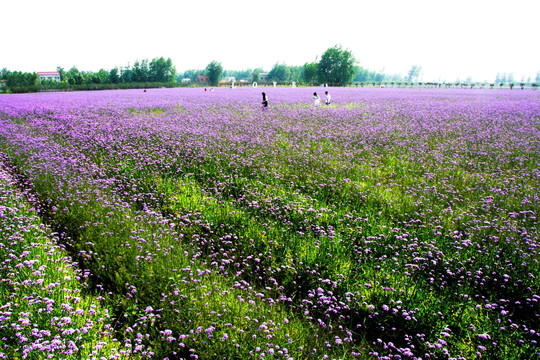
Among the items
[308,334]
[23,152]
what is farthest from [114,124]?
[308,334]

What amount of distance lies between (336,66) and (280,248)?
92.1 metres

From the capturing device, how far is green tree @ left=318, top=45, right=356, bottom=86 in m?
88.6

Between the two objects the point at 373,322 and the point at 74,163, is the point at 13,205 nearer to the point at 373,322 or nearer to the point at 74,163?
the point at 74,163

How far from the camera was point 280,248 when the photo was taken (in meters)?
4.53

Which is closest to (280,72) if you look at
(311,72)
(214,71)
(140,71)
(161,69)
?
(214,71)

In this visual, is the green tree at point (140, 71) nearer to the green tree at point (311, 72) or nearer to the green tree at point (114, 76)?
the green tree at point (114, 76)

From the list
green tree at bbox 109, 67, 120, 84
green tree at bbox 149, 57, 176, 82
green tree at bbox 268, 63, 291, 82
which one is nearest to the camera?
green tree at bbox 109, 67, 120, 84

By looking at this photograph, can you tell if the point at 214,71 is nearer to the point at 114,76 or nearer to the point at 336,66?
the point at 114,76

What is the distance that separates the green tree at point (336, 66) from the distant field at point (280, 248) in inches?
3326

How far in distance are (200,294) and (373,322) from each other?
72.7 inches

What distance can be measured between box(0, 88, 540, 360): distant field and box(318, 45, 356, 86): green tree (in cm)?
8449

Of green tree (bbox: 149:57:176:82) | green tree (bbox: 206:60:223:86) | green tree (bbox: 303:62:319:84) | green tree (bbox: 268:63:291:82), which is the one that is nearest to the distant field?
green tree (bbox: 303:62:319:84)

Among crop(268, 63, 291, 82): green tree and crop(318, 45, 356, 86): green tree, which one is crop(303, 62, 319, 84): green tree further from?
crop(268, 63, 291, 82): green tree

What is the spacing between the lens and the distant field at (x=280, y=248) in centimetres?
299
